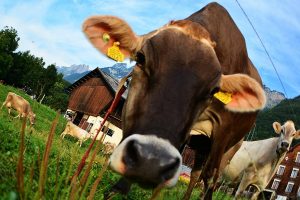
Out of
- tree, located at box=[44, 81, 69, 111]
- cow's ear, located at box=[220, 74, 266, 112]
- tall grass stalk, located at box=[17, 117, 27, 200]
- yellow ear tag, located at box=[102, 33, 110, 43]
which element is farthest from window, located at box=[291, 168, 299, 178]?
tall grass stalk, located at box=[17, 117, 27, 200]

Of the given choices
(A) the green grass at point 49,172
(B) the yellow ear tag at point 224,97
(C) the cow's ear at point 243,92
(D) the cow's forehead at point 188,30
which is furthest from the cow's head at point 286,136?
(D) the cow's forehead at point 188,30

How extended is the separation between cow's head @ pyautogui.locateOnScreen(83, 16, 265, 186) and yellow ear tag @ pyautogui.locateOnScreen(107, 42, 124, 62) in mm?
52

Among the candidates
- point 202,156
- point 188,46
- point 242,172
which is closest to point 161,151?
point 188,46

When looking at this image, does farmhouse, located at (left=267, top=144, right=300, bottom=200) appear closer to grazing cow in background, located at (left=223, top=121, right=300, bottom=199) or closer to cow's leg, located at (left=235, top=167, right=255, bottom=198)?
grazing cow in background, located at (left=223, top=121, right=300, bottom=199)

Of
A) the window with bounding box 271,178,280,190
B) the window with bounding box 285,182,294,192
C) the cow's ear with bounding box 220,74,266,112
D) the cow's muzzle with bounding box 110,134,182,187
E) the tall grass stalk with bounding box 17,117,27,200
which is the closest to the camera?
the tall grass stalk with bounding box 17,117,27,200

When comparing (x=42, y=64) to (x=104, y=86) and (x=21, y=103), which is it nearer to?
(x=104, y=86)

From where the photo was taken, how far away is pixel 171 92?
3744mm

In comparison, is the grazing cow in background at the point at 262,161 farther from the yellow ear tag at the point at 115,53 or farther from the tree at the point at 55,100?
the tree at the point at 55,100

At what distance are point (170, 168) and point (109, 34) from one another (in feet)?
8.50

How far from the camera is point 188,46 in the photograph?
4.42m

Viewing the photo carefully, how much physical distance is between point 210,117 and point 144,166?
3818 millimetres

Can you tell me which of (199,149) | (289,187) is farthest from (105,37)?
(289,187)

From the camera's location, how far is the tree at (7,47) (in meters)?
67.0

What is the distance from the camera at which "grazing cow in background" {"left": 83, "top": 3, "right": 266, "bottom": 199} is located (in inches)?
119
